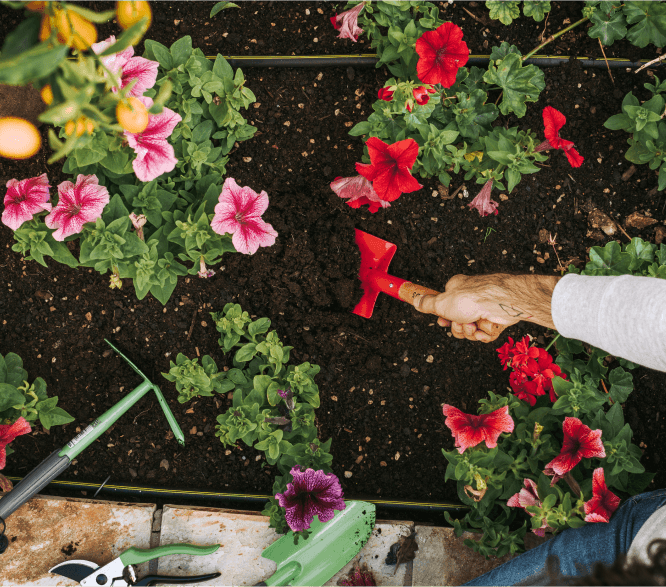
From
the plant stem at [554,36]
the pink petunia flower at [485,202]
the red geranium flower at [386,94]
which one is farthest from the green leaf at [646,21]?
the red geranium flower at [386,94]

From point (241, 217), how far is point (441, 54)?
2.12ft

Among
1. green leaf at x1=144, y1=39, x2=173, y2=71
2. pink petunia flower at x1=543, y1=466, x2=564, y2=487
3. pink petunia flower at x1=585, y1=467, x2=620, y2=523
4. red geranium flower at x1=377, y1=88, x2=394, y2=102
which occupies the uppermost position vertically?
green leaf at x1=144, y1=39, x2=173, y2=71

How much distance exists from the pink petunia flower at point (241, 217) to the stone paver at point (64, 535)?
96cm

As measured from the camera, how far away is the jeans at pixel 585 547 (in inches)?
42.1

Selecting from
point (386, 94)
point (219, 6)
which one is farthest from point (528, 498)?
point (219, 6)

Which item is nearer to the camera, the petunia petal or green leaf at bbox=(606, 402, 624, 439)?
the petunia petal

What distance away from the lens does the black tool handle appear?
132 centimetres

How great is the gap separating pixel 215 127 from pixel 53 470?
1107 mm

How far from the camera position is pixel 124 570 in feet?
4.53

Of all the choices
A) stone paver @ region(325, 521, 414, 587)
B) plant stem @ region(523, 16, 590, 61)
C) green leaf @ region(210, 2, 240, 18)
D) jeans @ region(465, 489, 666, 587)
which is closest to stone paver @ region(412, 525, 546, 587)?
stone paver @ region(325, 521, 414, 587)

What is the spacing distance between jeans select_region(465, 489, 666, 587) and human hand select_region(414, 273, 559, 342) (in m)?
0.47

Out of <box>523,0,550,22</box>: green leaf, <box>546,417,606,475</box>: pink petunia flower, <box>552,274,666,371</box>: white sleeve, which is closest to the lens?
<box>552,274,666,371</box>: white sleeve

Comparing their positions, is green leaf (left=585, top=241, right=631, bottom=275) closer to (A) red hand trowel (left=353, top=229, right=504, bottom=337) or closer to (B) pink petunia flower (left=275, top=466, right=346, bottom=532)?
(A) red hand trowel (left=353, top=229, right=504, bottom=337)

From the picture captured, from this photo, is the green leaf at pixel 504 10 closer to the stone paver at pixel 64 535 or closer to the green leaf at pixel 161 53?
the green leaf at pixel 161 53
